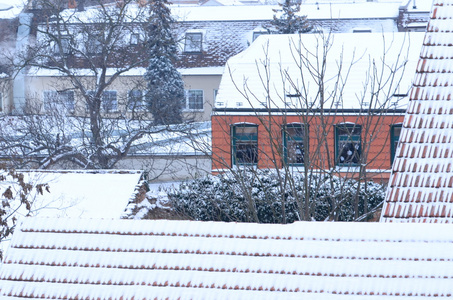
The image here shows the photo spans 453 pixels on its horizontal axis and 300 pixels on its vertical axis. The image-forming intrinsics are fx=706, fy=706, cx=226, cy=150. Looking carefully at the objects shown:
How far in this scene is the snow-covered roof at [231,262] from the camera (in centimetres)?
579

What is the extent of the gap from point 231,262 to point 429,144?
2.84 meters

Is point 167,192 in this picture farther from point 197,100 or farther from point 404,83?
point 197,100

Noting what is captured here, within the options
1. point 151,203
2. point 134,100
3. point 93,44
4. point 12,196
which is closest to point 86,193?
point 151,203

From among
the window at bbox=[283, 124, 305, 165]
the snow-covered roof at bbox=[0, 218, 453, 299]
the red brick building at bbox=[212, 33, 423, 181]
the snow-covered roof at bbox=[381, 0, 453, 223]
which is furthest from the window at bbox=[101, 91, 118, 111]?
the snow-covered roof at bbox=[0, 218, 453, 299]

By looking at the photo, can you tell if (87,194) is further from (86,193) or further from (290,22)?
(290,22)

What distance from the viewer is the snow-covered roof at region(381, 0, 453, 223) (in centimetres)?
733

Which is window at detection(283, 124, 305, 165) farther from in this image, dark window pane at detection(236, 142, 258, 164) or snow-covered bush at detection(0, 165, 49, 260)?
snow-covered bush at detection(0, 165, 49, 260)

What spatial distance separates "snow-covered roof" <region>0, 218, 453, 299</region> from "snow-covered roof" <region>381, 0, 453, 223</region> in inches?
46.0

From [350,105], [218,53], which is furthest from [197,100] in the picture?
[350,105]

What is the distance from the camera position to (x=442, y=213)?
7.26 m

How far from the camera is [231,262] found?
6.05 metres

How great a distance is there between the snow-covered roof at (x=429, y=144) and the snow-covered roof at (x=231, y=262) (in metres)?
1.17

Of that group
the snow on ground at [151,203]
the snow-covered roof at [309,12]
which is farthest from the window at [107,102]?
the snow-covered roof at [309,12]

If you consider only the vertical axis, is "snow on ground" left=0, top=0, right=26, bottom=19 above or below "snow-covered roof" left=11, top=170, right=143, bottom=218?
below
